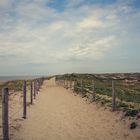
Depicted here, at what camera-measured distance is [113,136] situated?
37.9 feet

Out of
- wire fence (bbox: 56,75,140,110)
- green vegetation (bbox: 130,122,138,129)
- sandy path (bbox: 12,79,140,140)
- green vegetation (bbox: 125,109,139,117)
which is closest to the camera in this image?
sandy path (bbox: 12,79,140,140)

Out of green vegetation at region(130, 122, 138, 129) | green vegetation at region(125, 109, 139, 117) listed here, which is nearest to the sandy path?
green vegetation at region(130, 122, 138, 129)

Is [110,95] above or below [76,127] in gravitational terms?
above

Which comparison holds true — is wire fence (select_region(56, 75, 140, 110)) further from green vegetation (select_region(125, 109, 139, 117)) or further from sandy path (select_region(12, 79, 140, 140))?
green vegetation (select_region(125, 109, 139, 117))

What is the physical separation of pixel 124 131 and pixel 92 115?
4.60 meters

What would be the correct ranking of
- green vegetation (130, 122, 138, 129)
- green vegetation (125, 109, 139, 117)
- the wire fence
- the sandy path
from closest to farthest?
the sandy path, green vegetation (130, 122, 138, 129), green vegetation (125, 109, 139, 117), the wire fence

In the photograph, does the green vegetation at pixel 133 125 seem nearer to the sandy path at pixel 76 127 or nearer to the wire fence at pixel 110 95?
the sandy path at pixel 76 127

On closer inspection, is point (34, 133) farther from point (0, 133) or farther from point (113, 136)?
point (113, 136)

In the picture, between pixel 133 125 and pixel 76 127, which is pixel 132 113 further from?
pixel 76 127

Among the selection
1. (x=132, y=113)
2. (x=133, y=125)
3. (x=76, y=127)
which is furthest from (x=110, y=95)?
(x=133, y=125)

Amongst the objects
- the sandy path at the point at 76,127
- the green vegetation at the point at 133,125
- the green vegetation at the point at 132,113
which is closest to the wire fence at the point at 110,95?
the sandy path at the point at 76,127

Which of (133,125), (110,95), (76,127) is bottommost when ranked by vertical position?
(76,127)

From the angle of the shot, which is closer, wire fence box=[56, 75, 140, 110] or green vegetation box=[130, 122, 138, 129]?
green vegetation box=[130, 122, 138, 129]

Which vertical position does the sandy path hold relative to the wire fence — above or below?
below
